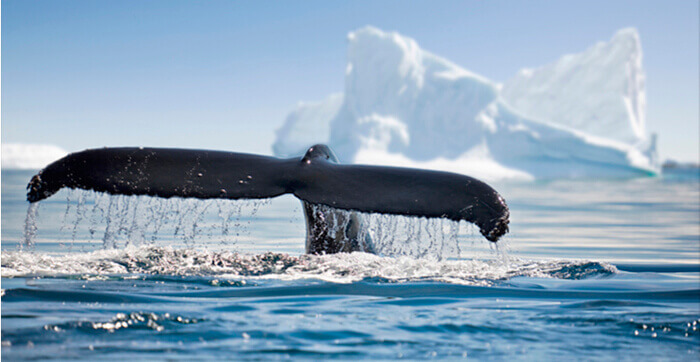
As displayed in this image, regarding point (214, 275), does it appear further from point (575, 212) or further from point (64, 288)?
point (575, 212)

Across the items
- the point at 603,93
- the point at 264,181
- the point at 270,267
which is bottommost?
the point at 270,267

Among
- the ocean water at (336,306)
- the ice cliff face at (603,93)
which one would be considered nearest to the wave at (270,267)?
the ocean water at (336,306)

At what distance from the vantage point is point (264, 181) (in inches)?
185

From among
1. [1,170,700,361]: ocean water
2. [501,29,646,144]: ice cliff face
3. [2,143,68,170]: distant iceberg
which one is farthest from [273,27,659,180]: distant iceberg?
[2,143,68,170]: distant iceberg

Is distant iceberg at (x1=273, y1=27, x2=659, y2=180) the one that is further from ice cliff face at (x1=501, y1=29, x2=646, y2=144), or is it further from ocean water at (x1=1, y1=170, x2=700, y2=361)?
ocean water at (x1=1, y1=170, x2=700, y2=361)

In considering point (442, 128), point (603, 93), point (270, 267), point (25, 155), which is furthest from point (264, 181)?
point (25, 155)

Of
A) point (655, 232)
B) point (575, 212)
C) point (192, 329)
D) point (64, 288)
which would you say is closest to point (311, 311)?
point (192, 329)

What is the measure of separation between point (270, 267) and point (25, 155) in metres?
70.2

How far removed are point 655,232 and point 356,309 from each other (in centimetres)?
874

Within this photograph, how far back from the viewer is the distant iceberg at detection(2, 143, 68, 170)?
6806 centimetres

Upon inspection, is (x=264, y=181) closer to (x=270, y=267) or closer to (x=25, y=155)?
(x=270, y=267)

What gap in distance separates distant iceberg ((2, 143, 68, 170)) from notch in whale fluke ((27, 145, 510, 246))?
66.6 m

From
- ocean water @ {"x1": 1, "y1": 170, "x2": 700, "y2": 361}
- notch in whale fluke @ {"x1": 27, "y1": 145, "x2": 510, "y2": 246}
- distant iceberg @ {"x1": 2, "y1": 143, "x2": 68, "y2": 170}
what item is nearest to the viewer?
ocean water @ {"x1": 1, "y1": 170, "x2": 700, "y2": 361}

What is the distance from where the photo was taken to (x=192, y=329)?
11.4 feet
